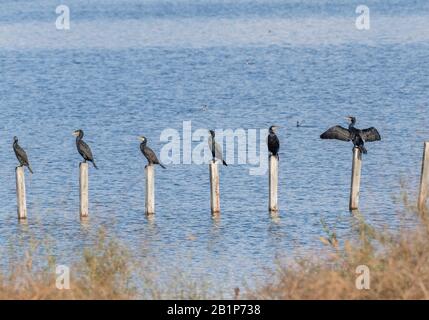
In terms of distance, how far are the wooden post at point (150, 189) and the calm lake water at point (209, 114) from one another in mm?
295

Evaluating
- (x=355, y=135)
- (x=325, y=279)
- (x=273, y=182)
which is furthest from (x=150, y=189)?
(x=325, y=279)

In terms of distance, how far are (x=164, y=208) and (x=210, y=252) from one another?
499 centimetres

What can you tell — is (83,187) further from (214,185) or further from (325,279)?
(325,279)

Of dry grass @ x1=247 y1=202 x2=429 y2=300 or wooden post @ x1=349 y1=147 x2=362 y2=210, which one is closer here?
dry grass @ x1=247 y1=202 x2=429 y2=300

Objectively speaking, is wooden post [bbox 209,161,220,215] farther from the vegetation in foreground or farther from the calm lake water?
the vegetation in foreground

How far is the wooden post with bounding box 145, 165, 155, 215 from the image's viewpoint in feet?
83.4

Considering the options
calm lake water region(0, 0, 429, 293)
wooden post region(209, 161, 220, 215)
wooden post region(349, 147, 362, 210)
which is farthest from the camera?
wooden post region(349, 147, 362, 210)

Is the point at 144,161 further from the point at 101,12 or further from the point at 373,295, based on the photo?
the point at 101,12

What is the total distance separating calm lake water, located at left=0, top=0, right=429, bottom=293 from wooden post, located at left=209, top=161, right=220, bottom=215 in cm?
37

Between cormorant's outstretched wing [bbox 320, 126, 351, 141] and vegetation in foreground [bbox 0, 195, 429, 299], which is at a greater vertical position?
cormorant's outstretched wing [bbox 320, 126, 351, 141]

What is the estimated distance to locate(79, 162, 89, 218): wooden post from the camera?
25.4 metres

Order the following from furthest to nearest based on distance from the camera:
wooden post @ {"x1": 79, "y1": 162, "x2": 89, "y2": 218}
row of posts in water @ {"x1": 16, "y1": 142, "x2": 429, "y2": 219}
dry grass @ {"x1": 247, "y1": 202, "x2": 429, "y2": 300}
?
wooden post @ {"x1": 79, "y1": 162, "x2": 89, "y2": 218}
row of posts in water @ {"x1": 16, "y1": 142, "x2": 429, "y2": 219}
dry grass @ {"x1": 247, "y1": 202, "x2": 429, "y2": 300}

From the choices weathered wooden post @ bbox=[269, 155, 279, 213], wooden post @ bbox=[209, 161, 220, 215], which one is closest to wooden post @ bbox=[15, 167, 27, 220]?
wooden post @ bbox=[209, 161, 220, 215]

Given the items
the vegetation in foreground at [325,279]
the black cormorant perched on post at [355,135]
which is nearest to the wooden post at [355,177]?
the black cormorant perched on post at [355,135]
